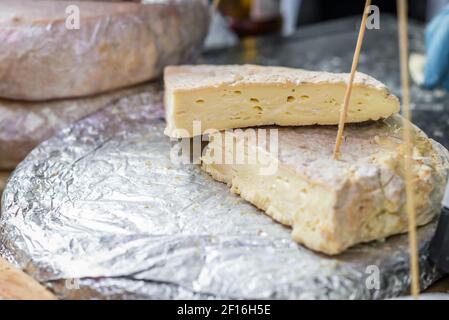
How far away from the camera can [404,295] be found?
132 centimetres

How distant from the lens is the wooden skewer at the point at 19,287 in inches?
52.8

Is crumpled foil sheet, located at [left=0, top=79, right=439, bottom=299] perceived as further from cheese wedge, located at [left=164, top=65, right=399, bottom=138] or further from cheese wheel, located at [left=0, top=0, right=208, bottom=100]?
cheese wheel, located at [left=0, top=0, right=208, bottom=100]

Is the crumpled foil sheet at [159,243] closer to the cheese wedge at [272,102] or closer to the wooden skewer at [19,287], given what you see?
the wooden skewer at [19,287]

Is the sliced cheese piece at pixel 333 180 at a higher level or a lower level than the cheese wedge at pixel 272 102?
lower

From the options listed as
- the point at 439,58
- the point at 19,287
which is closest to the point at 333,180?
the point at 19,287

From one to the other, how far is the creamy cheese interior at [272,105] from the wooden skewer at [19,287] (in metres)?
0.58

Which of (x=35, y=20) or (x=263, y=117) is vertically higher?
(x=35, y=20)

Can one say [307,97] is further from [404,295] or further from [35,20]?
[35,20]

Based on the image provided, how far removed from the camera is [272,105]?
168cm

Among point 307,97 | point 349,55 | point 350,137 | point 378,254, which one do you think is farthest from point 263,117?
point 349,55

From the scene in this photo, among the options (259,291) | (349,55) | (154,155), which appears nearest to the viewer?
(259,291)

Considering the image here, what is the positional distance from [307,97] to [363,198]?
439 millimetres

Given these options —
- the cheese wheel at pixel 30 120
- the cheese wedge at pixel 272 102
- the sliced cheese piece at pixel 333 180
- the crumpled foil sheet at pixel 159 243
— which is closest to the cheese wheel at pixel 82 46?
the cheese wheel at pixel 30 120

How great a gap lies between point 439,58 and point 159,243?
1.74 meters
